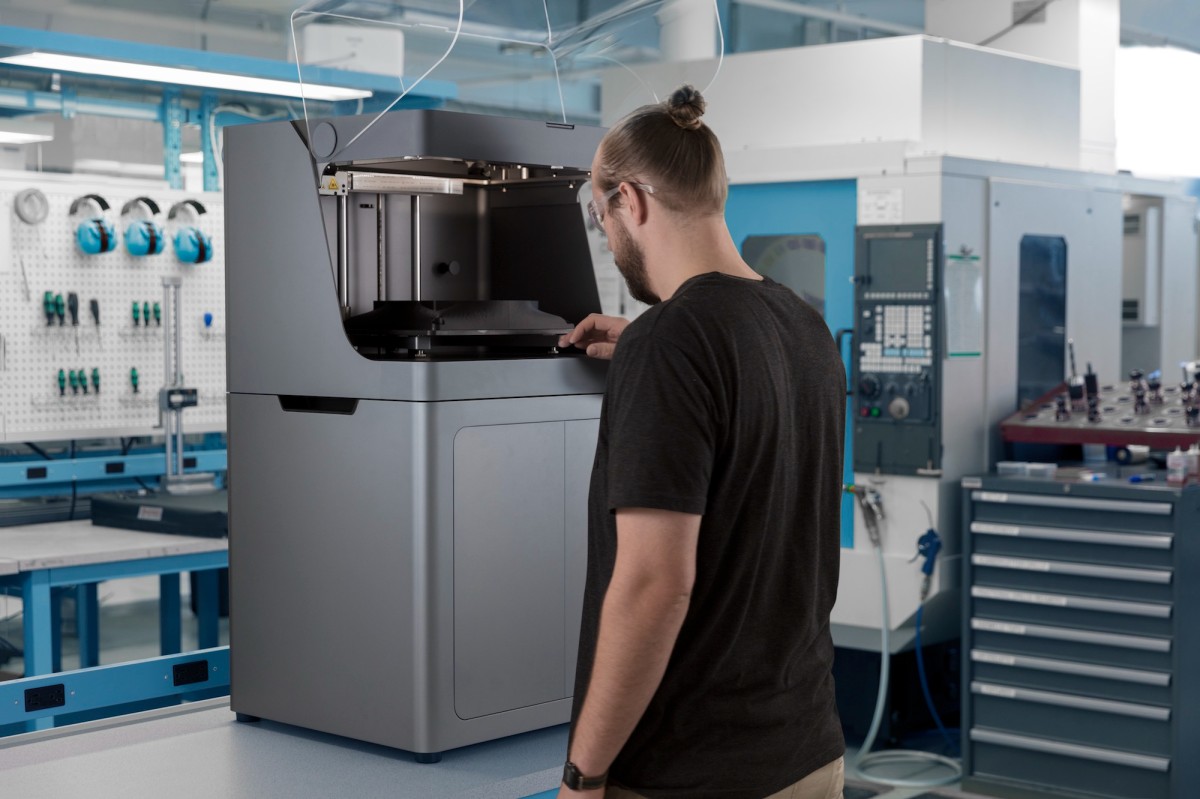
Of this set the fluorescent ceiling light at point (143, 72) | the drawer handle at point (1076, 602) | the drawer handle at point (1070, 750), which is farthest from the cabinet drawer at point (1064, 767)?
the fluorescent ceiling light at point (143, 72)

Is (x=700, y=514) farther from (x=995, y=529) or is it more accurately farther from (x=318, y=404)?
(x=995, y=529)

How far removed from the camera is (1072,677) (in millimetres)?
3885

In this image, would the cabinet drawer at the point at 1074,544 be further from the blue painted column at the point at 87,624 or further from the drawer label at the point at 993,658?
the blue painted column at the point at 87,624

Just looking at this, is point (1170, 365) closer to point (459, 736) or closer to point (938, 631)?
point (938, 631)

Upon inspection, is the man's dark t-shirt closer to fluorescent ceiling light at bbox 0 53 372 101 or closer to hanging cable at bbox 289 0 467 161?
hanging cable at bbox 289 0 467 161

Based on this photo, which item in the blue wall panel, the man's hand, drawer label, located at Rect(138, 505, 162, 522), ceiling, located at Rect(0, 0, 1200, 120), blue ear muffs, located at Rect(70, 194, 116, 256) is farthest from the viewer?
ceiling, located at Rect(0, 0, 1200, 120)

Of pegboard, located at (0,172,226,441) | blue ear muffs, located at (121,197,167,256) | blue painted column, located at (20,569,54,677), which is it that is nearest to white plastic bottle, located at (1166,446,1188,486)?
blue painted column, located at (20,569,54,677)

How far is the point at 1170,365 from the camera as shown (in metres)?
5.26

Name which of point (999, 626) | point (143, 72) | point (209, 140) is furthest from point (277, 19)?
point (999, 626)

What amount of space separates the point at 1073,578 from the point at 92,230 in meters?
3.55

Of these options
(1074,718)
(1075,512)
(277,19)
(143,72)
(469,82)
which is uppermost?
(277,19)

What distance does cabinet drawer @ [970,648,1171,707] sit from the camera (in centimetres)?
374

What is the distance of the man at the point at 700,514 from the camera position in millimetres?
1247

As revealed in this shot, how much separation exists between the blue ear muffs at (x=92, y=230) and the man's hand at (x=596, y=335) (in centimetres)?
379
